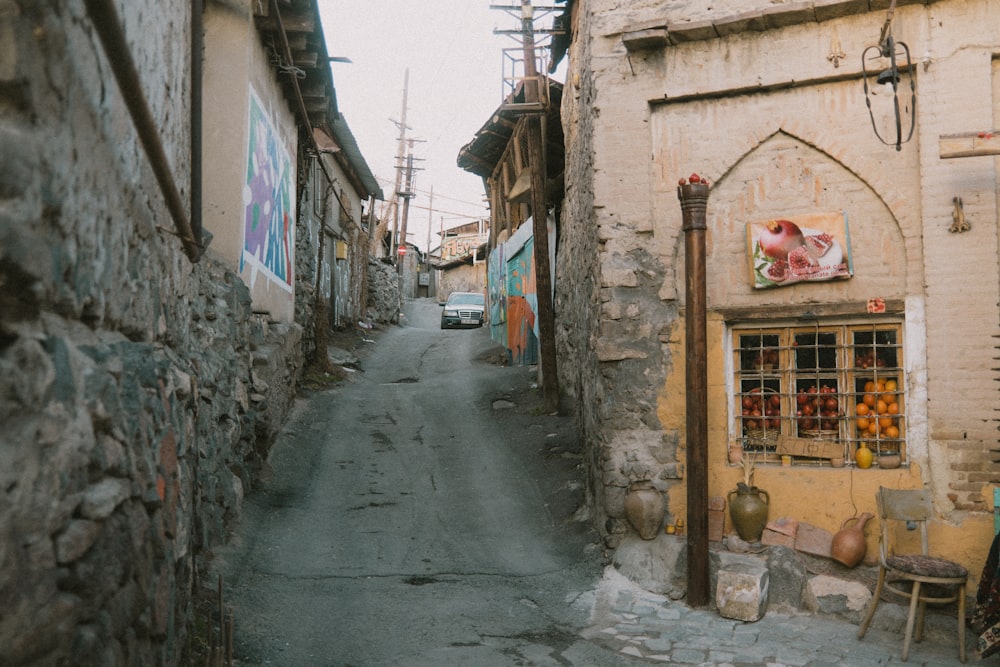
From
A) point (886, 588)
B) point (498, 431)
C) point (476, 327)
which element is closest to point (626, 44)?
point (886, 588)

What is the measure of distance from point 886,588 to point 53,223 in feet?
21.1

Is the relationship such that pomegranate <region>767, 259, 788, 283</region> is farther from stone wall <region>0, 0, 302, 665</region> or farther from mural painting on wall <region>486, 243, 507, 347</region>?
mural painting on wall <region>486, 243, 507, 347</region>

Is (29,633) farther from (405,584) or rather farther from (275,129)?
(275,129)

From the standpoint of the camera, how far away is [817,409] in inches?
292

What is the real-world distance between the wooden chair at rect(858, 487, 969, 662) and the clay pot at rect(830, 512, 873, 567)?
157mm

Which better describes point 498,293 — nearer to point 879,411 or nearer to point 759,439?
point 759,439

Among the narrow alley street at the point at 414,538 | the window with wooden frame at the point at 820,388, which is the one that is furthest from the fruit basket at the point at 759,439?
the narrow alley street at the point at 414,538

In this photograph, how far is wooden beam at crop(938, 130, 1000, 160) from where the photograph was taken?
21.2 ft

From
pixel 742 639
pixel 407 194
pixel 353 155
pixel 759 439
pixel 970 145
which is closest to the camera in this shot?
pixel 742 639

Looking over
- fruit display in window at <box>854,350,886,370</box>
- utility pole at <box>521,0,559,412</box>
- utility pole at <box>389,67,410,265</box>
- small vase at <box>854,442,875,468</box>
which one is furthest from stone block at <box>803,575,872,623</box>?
utility pole at <box>389,67,410,265</box>

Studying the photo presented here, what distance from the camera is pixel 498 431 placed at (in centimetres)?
1247

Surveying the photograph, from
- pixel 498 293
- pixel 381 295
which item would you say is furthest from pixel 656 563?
pixel 381 295

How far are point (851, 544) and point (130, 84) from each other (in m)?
6.31

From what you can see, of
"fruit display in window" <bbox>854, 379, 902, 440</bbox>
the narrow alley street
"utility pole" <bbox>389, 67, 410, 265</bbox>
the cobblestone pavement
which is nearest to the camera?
the cobblestone pavement
